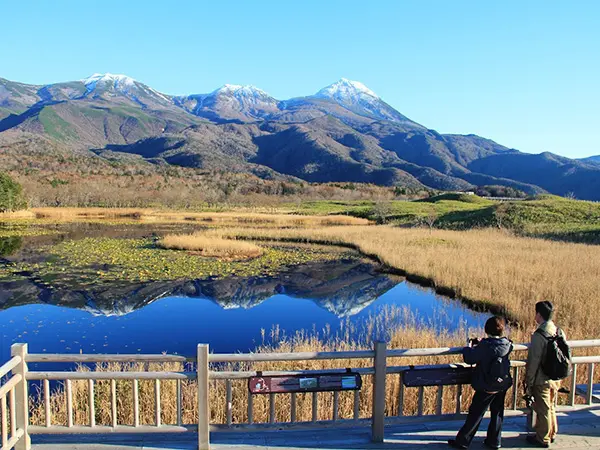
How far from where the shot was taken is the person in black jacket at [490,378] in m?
5.51

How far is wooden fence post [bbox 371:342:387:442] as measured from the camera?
5.77m

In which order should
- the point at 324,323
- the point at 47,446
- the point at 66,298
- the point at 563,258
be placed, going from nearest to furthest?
the point at 47,446 < the point at 324,323 < the point at 66,298 < the point at 563,258

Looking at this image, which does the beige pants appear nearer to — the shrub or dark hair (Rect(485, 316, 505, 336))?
dark hair (Rect(485, 316, 505, 336))

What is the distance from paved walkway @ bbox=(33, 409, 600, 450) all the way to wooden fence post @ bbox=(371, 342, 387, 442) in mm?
144

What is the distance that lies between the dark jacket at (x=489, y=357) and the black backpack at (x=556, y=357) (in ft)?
1.51

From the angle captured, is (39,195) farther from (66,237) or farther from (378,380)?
(378,380)

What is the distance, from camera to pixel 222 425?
5.86m

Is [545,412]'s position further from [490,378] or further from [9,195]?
[9,195]

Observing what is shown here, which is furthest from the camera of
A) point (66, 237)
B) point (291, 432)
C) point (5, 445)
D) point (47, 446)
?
point (66, 237)

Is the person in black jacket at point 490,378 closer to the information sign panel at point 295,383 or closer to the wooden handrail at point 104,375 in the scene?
the information sign panel at point 295,383

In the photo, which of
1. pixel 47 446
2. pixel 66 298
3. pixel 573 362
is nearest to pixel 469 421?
pixel 573 362

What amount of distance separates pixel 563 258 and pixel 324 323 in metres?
→ 15.0

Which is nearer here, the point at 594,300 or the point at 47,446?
the point at 47,446

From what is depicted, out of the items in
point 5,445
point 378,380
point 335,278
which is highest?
point 378,380
